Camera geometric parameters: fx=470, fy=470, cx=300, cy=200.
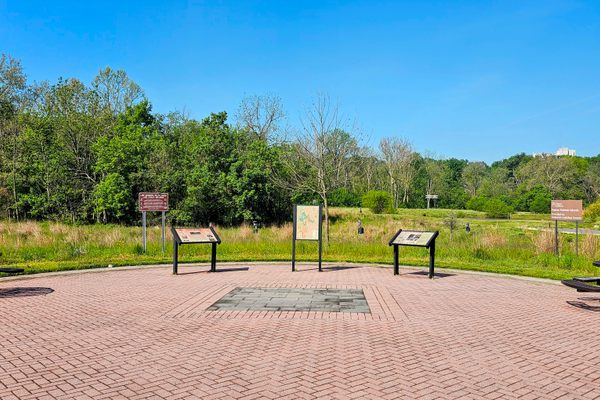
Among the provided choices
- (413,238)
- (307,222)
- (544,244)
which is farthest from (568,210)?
(307,222)

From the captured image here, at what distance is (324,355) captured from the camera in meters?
5.57

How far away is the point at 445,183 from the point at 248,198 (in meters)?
48.4

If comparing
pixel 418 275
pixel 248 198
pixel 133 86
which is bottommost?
pixel 418 275

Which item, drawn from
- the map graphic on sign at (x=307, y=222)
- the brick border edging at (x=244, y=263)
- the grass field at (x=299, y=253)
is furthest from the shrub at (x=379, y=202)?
the map graphic on sign at (x=307, y=222)

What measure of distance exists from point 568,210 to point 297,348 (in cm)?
1588

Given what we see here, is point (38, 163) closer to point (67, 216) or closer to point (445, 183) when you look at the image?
point (67, 216)

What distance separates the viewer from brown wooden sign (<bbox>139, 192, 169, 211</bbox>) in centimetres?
1797

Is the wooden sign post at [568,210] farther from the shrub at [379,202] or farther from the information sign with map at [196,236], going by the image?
the shrub at [379,202]

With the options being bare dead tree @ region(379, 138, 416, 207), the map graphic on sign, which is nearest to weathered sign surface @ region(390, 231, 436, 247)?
the map graphic on sign

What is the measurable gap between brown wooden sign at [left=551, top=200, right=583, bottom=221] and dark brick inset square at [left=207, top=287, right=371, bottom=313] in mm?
11758

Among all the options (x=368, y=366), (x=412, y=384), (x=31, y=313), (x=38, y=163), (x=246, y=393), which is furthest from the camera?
(x=38, y=163)

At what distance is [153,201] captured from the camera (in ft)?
59.4

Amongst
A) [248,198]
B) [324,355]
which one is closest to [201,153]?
[248,198]

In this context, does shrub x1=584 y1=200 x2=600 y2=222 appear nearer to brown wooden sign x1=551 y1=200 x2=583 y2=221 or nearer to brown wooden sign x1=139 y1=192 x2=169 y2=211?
brown wooden sign x1=551 y1=200 x2=583 y2=221
